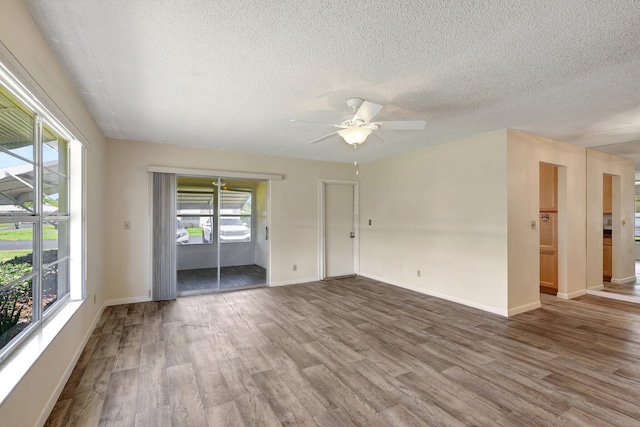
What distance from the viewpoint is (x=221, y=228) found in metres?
6.56

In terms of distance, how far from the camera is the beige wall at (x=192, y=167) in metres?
4.41

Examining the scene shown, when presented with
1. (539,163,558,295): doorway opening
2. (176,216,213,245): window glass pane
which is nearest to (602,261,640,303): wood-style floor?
(539,163,558,295): doorway opening

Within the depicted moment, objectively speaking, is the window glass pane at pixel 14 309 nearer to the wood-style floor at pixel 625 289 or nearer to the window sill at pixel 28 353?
the window sill at pixel 28 353

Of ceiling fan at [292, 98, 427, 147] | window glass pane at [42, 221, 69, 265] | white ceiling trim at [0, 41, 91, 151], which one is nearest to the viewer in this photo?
white ceiling trim at [0, 41, 91, 151]

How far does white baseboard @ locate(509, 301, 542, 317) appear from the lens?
3.88 m

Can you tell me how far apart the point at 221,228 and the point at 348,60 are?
17.1ft

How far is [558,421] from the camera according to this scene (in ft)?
6.30

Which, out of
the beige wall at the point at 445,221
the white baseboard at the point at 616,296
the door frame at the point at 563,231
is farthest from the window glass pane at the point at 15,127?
the white baseboard at the point at 616,296

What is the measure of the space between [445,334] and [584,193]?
12.4 ft

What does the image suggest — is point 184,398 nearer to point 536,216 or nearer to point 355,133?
point 355,133

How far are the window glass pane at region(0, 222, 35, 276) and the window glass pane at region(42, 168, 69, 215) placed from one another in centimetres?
38

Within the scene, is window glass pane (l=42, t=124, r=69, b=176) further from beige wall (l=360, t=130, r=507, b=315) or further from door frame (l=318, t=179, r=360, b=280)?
beige wall (l=360, t=130, r=507, b=315)

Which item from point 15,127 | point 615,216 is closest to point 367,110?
point 15,127

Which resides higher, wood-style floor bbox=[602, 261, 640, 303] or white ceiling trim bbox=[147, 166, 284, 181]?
white ceiling trim bbox=[147, 166, 284, 181]
